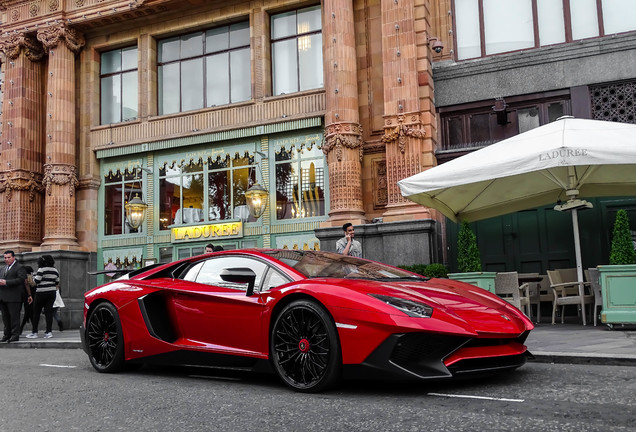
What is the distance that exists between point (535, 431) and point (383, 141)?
11.6 meters

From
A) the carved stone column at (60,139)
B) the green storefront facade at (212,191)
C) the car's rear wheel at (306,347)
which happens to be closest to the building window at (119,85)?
the carved stone column at (60,139)

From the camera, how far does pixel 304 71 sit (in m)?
17.2

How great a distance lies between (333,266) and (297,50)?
486 inches

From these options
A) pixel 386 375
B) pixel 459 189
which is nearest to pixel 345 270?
pixel 386 375

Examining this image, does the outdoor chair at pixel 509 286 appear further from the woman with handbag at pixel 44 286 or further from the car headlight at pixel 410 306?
the woman with handbag at pixel 44 286

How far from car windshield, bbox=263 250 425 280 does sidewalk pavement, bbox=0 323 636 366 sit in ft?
6.12

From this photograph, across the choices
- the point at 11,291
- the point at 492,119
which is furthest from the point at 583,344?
the point at 11,291

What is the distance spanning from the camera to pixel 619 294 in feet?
31.4

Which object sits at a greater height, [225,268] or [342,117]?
[342,117]

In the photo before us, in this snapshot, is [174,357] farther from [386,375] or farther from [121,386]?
[386,375]

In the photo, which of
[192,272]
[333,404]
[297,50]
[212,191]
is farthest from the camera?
[212,191]

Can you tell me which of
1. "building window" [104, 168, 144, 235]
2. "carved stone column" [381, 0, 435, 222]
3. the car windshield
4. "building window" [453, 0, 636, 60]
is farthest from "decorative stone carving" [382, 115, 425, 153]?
the car windshield

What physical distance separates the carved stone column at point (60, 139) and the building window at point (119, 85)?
35.6 inches

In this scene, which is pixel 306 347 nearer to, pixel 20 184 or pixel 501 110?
pixel 501 110
